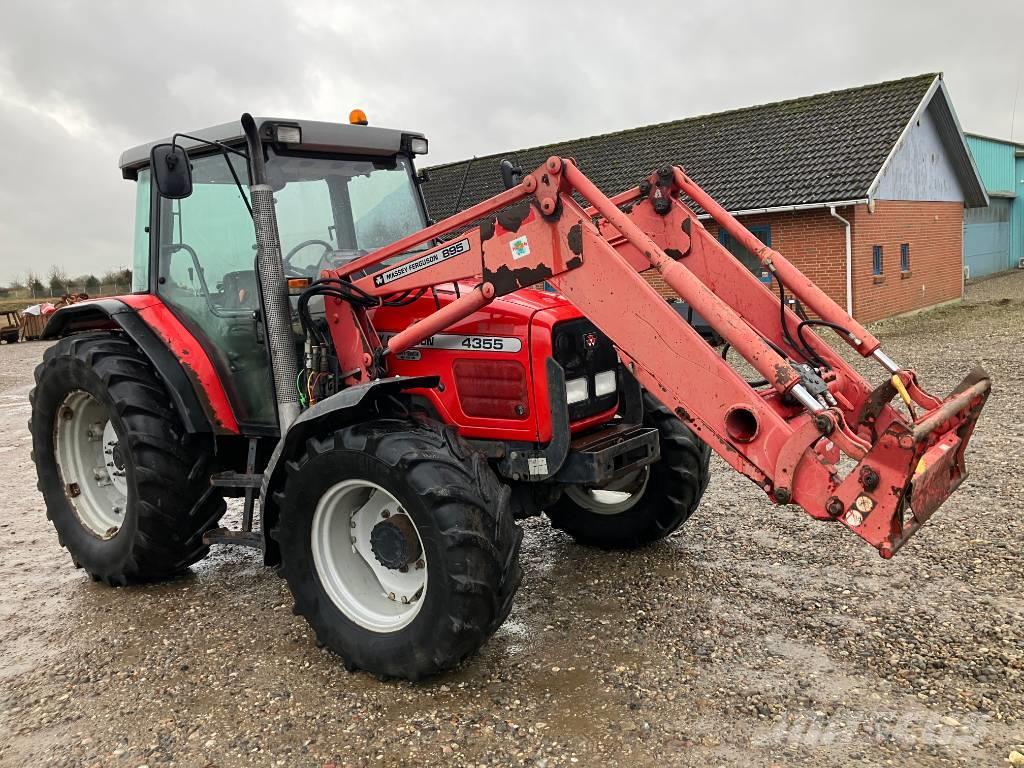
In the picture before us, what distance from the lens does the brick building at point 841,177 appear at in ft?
53.3

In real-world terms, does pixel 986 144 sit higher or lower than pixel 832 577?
higher

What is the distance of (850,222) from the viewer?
52.5 feet

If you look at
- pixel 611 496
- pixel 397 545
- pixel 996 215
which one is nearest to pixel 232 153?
pixel 397 545

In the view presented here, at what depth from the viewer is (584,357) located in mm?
3967

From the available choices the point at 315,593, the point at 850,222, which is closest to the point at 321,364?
the point at 315,593

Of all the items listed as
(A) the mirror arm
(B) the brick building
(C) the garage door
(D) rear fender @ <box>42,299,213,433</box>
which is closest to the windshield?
(A) the mirror arm

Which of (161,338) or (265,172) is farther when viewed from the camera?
(161,338)

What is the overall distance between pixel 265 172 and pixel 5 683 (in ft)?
8.41

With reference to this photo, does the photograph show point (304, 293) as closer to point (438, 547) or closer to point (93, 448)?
point (438, 547)

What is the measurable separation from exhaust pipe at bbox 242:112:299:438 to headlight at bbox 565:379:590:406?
4.19 ft

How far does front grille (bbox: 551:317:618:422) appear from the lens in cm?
383

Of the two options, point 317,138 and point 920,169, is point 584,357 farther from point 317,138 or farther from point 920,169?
point 920,169

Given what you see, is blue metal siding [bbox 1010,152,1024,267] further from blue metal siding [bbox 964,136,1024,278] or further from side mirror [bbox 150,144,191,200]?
side mirror [bbox 150,144,191,200]

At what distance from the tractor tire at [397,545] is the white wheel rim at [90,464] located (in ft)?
5.85
